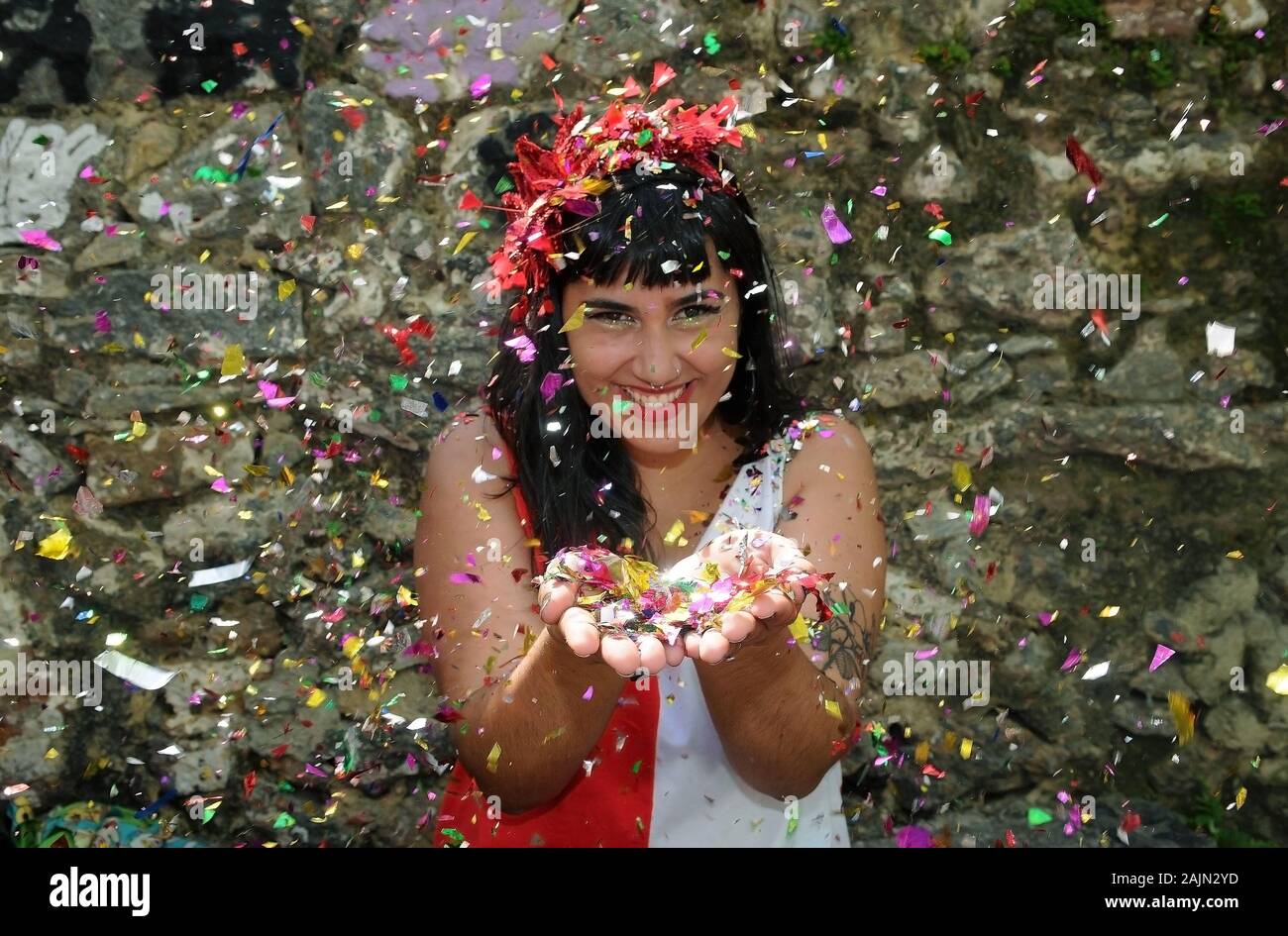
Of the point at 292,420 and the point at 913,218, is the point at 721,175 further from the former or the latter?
the point at 292,420

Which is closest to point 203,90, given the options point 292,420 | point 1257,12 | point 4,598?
point 292,420

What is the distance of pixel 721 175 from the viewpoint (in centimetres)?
249

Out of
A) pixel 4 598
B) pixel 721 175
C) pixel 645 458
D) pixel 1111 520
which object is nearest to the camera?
pixel 721 175

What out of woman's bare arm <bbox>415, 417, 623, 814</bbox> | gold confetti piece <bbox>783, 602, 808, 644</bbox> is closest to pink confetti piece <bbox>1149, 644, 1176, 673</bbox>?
gold confetti piece <bbox>783, 602, 808, 644</bbox>

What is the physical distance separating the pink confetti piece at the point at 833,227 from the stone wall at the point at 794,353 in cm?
3

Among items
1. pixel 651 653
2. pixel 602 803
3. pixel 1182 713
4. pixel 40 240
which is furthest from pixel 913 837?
pixel 40 240

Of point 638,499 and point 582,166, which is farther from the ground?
point 582,166

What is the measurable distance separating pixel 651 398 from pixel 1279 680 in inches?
76.3

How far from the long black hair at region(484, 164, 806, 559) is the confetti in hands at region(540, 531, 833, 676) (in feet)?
1.58

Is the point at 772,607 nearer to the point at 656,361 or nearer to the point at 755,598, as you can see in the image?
the point at 755,598

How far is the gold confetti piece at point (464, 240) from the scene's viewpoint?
125 inches

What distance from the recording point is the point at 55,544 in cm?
313

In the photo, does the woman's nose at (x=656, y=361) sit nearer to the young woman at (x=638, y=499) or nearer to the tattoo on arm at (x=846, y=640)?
the young woman at (x=638, y=499)
